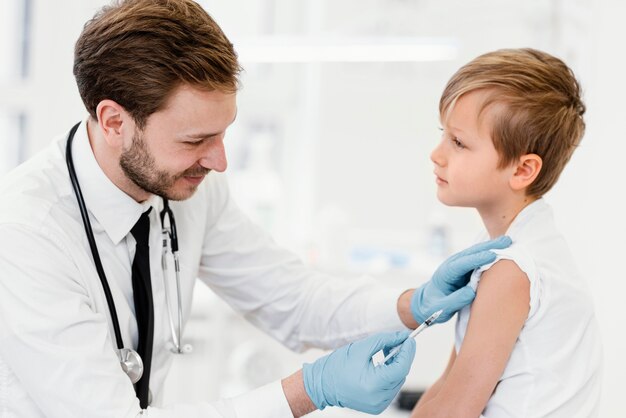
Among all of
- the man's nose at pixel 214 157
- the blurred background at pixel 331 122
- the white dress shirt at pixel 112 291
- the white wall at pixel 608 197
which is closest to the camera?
the white dress shirt at pixel 112 291

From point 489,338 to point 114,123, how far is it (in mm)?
823

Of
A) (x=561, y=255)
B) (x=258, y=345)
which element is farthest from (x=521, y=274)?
(x=258, y=345)

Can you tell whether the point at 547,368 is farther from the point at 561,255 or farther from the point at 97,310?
the point at 97,310

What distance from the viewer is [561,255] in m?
1.36

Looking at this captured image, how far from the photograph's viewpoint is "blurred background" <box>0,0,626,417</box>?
2.80 meters

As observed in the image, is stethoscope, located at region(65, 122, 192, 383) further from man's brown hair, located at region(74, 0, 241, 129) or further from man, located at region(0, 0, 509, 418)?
man's brown hair, located at region(74, 0, 241, 129)

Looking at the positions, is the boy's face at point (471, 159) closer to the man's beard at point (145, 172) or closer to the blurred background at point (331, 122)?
the man's beard at point (145, 172)

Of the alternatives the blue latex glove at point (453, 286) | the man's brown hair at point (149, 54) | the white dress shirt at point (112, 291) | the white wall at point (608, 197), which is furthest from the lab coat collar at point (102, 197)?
the white wall at point (608, 197)

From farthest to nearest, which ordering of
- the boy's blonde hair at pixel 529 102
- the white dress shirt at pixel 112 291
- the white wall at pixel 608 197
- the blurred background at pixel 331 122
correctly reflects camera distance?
1. the blurred background at pixel 331 122
2. the white wall at pixel 608 197
3. the boy's blonde hair at pixel 529 102
4. the white dress shirt at pixel 112 291

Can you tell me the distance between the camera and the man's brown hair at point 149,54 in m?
1.37

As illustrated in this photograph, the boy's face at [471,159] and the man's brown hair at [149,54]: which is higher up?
the man's brown hair at [149,54]

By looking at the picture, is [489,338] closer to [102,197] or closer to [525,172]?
[525,172]

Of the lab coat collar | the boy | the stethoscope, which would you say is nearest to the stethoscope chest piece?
the stethoscope

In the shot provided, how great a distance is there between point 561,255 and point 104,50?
3.07 feet
